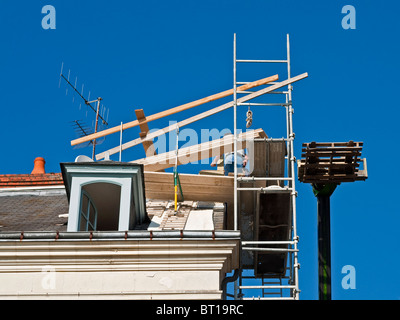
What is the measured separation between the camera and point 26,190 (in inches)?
1045

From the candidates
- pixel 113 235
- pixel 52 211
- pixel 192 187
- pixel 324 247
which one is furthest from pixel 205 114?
pixel 113 235

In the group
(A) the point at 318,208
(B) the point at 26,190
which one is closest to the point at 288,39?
(A) the point at 318,208

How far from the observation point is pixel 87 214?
22.3 metres

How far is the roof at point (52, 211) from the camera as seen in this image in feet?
73.1

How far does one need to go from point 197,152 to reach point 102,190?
429cm

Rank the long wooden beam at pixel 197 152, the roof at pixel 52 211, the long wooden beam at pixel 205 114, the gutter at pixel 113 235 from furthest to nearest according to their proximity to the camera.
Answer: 1. the long wooden beam at pixel 205 114
2. the long wooden beam at pixel 197 152
3. the roof at pixel 52 211
4. the gutter at pixel 113 235

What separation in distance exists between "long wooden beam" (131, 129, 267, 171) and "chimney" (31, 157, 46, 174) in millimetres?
5974

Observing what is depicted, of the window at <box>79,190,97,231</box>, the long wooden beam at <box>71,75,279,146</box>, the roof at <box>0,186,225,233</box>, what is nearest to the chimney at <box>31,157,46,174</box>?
the roof at <box>0,186,225,233</box>

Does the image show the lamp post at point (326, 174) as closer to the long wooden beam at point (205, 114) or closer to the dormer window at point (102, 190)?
the long wooden beam at point (205, 114)

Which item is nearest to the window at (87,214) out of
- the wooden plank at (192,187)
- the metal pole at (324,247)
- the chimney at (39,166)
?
the wooden plank at (192,187)

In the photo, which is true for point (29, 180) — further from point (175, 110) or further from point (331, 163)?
point (331, 163)

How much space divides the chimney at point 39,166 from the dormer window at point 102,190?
27.1 ft
